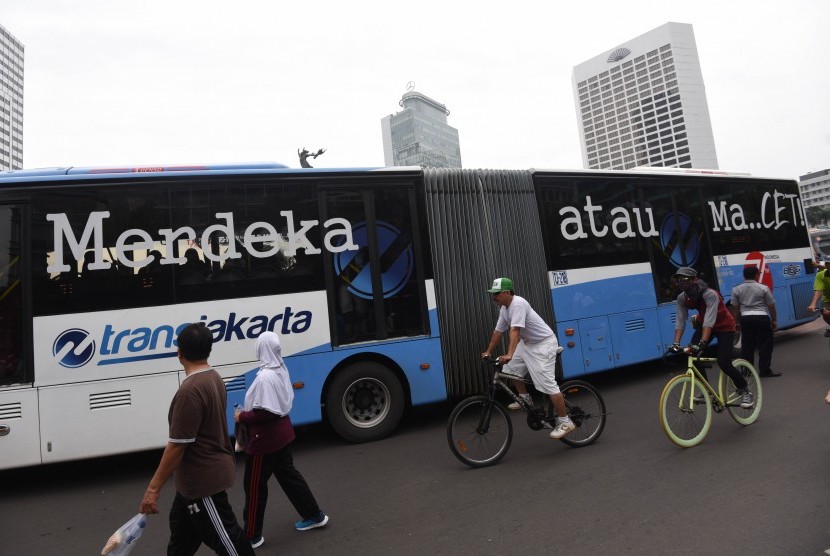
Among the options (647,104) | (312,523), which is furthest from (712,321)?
(647,104)

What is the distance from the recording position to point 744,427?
5496 millimetres

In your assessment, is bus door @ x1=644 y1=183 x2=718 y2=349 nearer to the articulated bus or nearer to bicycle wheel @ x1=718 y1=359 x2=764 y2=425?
the articulated bus

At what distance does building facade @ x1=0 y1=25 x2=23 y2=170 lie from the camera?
88500 mm

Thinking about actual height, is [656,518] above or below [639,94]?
below

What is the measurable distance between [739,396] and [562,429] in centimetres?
209

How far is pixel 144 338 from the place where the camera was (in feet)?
18.0

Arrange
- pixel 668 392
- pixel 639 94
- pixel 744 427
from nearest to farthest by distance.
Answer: pixel 668 392, pixel 744 427, pixel 639 94

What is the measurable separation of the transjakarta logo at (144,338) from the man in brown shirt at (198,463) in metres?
3.12

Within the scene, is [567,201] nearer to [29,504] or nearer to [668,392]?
[668,392]

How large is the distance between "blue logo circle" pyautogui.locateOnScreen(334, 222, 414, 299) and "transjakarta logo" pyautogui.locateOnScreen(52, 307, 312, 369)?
0.85 m

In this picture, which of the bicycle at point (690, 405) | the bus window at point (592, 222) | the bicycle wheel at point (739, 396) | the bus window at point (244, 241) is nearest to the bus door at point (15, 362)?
the bus window at point (244, 241)

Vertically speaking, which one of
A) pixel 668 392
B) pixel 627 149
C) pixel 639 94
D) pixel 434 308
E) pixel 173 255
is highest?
pixel 639 94

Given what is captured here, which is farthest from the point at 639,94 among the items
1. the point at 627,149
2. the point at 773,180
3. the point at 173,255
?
the point at 173,255

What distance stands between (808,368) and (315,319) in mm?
7642
